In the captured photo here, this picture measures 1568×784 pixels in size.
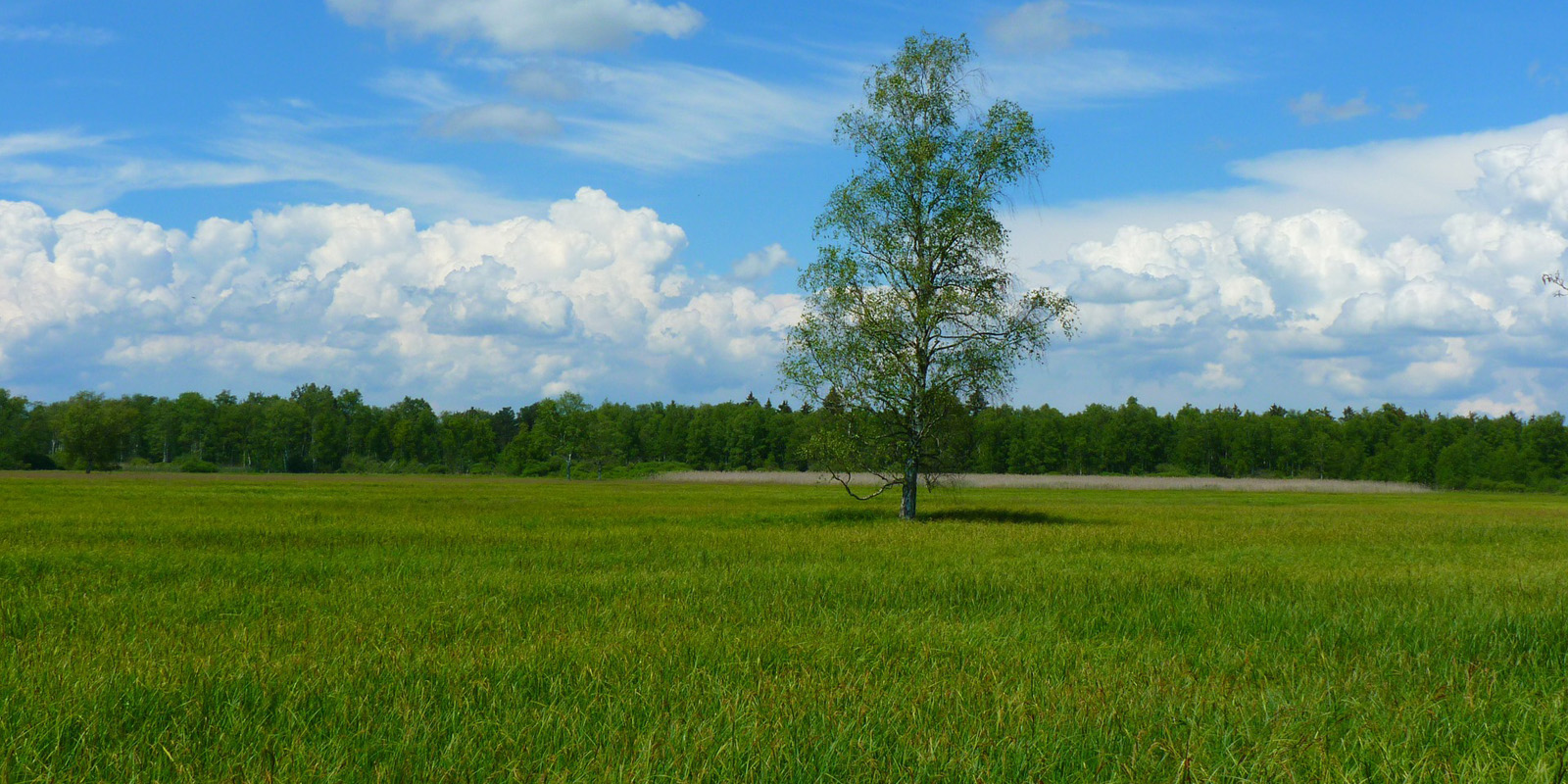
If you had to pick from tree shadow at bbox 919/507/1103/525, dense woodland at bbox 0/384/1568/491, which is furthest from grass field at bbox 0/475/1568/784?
dense woodland at bbox 0/384/1568/491

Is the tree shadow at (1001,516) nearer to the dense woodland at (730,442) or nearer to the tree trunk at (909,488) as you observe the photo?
the tree trunk at (909,488)

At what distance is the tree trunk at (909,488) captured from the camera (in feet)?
98.1

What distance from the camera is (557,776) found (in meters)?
4.43

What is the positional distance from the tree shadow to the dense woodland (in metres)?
89.7

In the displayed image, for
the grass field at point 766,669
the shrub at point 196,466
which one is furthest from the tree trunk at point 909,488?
the shrub at point 196,466

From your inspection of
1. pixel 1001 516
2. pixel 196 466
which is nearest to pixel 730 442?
pixel 196 466

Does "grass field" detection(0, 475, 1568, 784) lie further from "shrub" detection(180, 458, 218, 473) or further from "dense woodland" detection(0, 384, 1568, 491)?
"shrub" detection(180, 458, 218, 473)

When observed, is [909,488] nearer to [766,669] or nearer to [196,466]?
[766,669]

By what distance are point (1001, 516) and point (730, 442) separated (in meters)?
120

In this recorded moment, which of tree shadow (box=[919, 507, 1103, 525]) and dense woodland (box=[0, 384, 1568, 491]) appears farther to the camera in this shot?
dense woodland (box=[0, 384, 1568, 491])

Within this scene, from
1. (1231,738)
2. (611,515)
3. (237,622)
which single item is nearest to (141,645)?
(237,622)

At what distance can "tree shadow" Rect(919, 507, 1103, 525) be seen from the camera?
96.6 ft

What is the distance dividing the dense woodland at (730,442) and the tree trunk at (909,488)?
9417cm

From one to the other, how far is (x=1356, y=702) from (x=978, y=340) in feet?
78.1
